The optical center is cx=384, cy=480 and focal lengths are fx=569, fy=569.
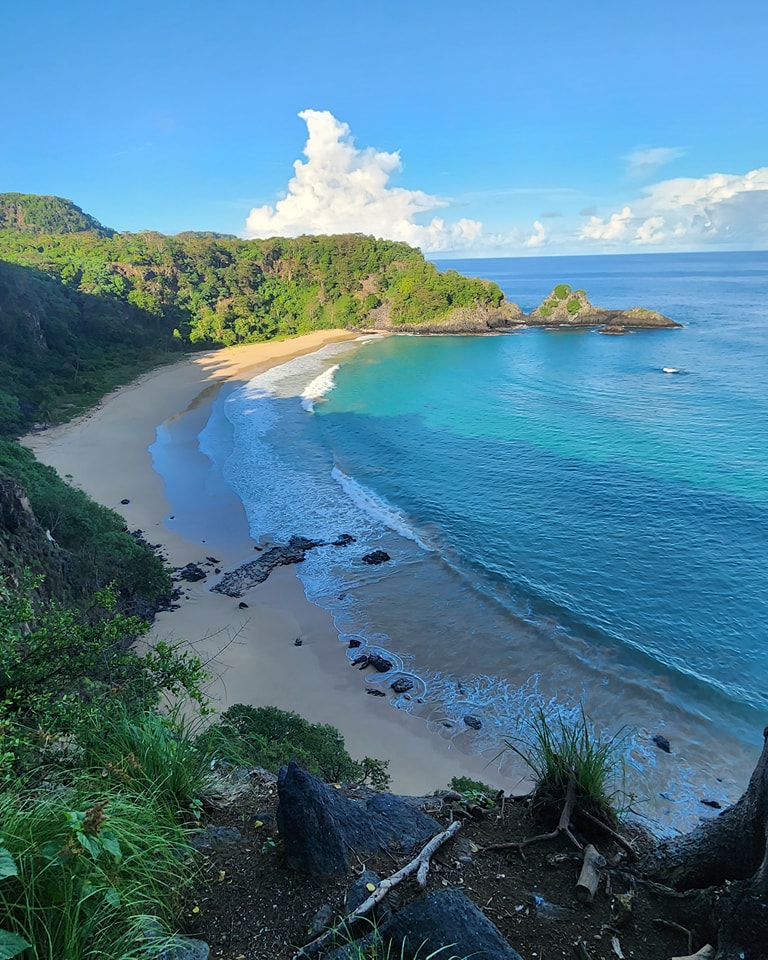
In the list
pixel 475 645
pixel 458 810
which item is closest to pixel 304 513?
pixel 475 645

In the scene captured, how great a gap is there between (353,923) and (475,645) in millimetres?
13132

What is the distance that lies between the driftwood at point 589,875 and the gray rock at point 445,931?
774mm

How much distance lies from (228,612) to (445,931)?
15617 mm

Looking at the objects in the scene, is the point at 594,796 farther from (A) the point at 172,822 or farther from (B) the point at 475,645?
(B) the point at 475,645

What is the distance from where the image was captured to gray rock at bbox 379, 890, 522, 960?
301 centimetres

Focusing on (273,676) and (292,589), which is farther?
(292,589)

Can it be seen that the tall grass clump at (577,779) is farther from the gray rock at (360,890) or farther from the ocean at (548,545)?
the ocean at (548,545)

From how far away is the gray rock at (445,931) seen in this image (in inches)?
118

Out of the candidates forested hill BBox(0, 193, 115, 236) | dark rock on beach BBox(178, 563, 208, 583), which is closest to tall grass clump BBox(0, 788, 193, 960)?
dark rock on beach BBox(178, 563, 208, 583)

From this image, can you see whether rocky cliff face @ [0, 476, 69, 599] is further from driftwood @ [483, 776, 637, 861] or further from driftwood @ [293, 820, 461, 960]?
driftwood @ [483, 776, 637, 861]

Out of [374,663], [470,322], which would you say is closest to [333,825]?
[374,663]

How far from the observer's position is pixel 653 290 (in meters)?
128

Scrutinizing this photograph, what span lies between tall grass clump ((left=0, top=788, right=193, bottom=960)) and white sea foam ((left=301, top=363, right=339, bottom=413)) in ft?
132

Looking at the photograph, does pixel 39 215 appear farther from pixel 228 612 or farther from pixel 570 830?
pixel 570 830
